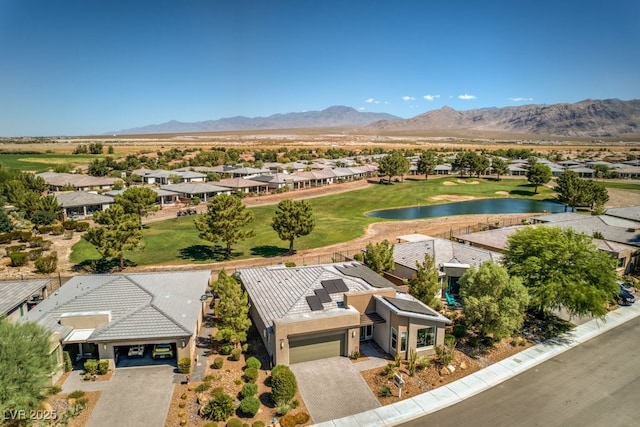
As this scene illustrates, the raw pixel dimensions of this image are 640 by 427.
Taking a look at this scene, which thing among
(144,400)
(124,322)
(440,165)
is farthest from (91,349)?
(440,165)

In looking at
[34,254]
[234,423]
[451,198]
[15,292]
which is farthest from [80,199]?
[451,198]

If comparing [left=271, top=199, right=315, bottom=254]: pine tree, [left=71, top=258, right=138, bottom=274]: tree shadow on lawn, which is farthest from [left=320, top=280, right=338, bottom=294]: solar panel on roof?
[left=71, top=258, right=138, bottom=274]: tree shadow on lawn

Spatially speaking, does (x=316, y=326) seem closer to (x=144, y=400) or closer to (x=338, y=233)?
(x=144, y=400)

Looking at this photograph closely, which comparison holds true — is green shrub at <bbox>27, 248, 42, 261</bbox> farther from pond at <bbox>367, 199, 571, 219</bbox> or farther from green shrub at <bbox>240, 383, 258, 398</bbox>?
pond at <bbox>367, 199, 571, 219</bbox>

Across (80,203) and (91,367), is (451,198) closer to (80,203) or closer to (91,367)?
(80,203)

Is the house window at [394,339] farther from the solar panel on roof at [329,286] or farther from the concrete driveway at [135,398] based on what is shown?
the concrete driveway at [135,398]

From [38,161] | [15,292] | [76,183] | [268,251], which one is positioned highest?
[38,161]
